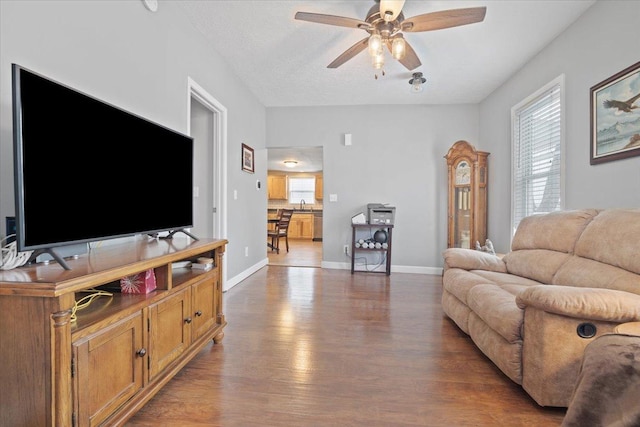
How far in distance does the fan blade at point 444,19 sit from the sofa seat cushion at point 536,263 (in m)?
1.73

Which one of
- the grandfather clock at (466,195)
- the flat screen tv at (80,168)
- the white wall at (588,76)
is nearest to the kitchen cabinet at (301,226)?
the grandfather clock at (466,195)

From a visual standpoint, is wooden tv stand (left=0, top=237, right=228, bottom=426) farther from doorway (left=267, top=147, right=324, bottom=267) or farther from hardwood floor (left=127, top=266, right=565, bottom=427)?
doorway (left=267, top=147, right=324, bottom=267)

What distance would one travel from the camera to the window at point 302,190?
960cm

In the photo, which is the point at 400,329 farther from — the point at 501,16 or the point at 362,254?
the point at 501,16

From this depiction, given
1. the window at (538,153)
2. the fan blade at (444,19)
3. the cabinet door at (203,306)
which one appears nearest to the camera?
the cabinet door at (203,306)

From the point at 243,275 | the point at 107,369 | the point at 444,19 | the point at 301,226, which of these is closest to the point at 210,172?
the point at 243,275

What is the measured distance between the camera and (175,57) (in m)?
2.42

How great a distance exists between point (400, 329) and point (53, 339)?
2.14 metres

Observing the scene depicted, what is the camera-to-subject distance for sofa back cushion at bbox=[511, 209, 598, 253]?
2.09 metres

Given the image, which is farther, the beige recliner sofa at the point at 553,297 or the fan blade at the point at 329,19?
the fan blade at the point at 329,19


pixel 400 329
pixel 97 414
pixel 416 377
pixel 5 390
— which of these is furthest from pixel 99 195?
pixel 400 329

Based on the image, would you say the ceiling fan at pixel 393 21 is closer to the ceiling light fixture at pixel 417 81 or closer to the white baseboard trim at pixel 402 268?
the ceiling light fixture at pixel 417 81

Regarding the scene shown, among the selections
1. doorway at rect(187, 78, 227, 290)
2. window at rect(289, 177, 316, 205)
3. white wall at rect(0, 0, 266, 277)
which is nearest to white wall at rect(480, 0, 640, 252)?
white wall at rect(0, 0, 266, 277)

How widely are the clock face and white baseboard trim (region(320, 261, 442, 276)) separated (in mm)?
1326
